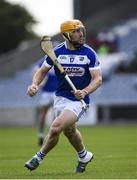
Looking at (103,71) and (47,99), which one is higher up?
(47,99)

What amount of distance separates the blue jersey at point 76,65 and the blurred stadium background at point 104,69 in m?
24.7

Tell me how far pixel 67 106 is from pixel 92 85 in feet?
1.60

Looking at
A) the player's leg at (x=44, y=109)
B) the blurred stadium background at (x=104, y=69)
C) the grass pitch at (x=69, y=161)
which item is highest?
the grass pitch at (x=69, y=161)

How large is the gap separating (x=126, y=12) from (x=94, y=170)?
33698mm

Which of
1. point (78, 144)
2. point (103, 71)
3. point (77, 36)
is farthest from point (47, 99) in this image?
point (103, 71)

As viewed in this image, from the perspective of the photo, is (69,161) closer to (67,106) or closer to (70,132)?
(70,132)

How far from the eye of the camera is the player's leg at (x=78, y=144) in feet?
43.6

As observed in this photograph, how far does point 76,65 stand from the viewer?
1330 cm

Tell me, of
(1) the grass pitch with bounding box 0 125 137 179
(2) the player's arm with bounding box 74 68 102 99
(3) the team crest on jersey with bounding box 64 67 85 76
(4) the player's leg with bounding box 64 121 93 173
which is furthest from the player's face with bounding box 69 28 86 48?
(1) the grass pitch with bounding box 0 125 137 179

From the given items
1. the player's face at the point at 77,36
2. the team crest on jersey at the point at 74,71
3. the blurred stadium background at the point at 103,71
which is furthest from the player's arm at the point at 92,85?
the blurred stadium background at the point at 103,71

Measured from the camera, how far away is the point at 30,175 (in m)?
12.9

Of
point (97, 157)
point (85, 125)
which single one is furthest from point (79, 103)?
point (85, 125)

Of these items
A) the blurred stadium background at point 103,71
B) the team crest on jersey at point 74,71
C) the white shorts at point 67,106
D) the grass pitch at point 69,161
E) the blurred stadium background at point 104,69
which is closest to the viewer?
the grass pitch at point 69,161

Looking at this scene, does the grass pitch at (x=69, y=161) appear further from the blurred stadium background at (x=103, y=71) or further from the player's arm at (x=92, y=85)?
the blurred stadium background at (x=103, y=71)
